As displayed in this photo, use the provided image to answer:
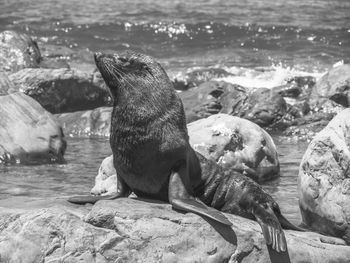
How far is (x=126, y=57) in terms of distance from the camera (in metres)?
7.07

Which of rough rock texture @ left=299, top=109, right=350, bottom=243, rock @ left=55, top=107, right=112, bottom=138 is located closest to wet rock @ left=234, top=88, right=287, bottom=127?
rock @ left=55, top=107, right=112, bottom=138

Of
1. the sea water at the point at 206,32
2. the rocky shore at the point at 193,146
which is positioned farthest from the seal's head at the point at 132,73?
the sea water at the point at 206,32

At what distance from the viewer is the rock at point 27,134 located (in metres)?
11.5

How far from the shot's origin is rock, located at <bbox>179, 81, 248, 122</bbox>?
15289mm

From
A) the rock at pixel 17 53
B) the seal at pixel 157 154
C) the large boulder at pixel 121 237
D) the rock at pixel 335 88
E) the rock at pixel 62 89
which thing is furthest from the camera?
the rock at pixel 17 53

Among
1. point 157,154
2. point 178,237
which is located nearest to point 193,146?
point 157,154

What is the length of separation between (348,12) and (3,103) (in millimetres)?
21179

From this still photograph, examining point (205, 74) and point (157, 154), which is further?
point (205, 74)

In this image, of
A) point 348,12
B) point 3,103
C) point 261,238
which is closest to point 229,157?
point 3,103

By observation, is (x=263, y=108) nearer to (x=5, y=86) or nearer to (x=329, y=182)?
(x=5, y=86)

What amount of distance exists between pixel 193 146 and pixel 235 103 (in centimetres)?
530

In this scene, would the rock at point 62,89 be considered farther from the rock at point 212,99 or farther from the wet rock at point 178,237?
the wet rock at point 178,237

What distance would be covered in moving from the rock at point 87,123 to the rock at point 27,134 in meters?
2.71

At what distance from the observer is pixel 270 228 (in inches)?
257
